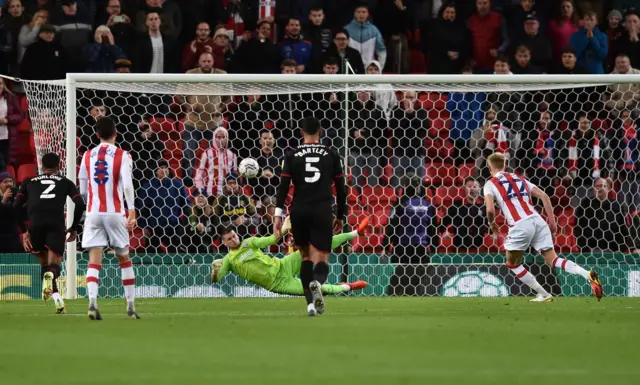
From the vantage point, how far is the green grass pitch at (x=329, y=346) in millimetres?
5949

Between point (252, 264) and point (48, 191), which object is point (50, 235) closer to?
point (48, 191)

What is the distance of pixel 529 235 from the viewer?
534 inches

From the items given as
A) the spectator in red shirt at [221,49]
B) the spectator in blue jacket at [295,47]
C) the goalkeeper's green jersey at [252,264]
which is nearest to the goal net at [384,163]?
the spectator in blue jacket at [295,47]

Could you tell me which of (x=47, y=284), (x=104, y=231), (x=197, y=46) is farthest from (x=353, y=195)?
(x=104, y=231)

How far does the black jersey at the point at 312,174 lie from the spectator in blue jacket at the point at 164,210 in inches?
201

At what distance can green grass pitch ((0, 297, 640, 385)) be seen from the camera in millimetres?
5949

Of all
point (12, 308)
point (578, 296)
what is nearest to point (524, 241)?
point (578, 296)

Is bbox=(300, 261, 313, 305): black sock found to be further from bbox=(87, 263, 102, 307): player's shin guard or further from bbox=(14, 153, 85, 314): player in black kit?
bbox=(14, 153, 85, 314): player in black kit

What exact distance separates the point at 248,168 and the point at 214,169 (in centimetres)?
A: 85

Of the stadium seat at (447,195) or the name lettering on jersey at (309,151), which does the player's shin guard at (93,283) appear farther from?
the stadium seat at (447,195)

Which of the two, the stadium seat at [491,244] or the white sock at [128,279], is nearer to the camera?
the white sock at [128,279]

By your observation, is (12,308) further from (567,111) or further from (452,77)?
(567,111)

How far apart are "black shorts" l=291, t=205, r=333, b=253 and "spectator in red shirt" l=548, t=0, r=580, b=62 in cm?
961

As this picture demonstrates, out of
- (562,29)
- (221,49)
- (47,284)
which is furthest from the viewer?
(562,29)
